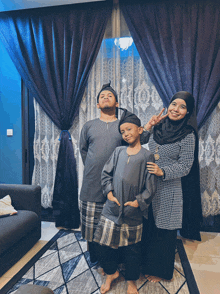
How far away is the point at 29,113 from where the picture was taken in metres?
2.67

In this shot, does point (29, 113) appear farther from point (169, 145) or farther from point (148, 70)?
point (169, 145)

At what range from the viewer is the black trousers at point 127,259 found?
141 cm

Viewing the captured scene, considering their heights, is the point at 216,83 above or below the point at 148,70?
below

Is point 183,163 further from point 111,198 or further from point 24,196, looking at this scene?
point 24,196

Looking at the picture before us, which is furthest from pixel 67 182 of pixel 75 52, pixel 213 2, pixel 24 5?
pixel 213 2

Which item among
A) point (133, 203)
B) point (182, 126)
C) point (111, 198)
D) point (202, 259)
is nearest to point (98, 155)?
point (111, 198)

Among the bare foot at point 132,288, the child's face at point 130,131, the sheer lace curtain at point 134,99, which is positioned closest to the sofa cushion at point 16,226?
the sheer lace curtain at point 134,99

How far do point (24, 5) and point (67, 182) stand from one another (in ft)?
7.25

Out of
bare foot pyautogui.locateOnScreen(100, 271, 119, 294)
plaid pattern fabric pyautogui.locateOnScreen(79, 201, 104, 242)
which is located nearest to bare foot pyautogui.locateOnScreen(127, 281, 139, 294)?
bare foot pyautogui.locateOnScreen(100, 271, 119, 294)

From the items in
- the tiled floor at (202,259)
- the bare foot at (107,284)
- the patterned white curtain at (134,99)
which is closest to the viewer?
the bare foot at (107,284)

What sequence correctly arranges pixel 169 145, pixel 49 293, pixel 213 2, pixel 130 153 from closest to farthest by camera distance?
pixel 49 293
pixel 130 153
pixel 169 145
pixel 213 2

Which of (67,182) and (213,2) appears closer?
→ (213,2)

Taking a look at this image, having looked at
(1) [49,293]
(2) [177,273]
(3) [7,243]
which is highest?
(1) [49,293]

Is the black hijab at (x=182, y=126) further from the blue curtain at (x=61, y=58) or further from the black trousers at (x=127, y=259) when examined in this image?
the blue curtain at (x=61, y=58)
